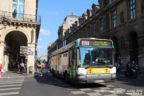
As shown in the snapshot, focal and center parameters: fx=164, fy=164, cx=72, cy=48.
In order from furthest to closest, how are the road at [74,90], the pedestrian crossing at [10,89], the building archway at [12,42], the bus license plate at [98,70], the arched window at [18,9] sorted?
1. the building archway at [12,42]
2. the arched window at [18,9]
3. the bus license plate at [98,70]
4. the pedestrian crossing at [10,89]
5. the road at [74,90]

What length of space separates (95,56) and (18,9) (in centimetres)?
1817

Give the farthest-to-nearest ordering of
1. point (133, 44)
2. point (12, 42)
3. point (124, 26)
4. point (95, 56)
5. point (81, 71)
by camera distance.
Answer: point (12, 42) < point (124, 26) < point (133, 44) < point (95, 56) < point (81, 71)

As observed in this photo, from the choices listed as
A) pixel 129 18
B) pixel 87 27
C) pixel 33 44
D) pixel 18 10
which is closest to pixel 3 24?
pixel 18 10

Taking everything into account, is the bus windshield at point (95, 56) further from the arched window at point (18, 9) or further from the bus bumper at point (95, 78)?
the arched window at point (18, 9)

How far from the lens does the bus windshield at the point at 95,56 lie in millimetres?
9367

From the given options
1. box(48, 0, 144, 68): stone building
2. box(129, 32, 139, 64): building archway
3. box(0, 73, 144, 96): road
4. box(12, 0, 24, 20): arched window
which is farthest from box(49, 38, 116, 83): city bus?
box(12, 0, 24, 20): arched window

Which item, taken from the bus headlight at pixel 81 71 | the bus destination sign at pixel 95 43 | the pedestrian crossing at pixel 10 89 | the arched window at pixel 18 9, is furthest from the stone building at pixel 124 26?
the pedestrian crossing at pixel 10 89

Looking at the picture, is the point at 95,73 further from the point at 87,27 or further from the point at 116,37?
the point at 87,27

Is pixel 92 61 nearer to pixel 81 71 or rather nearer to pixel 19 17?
pixel 81 71

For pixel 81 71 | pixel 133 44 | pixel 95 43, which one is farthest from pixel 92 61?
pixel 133 44

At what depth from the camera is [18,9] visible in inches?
942

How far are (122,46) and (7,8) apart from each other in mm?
18144

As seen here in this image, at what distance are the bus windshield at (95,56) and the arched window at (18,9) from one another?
1685cm

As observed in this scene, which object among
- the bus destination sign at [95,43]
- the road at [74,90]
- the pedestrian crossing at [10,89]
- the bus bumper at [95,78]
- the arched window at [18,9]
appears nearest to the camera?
the road at [74,90]
